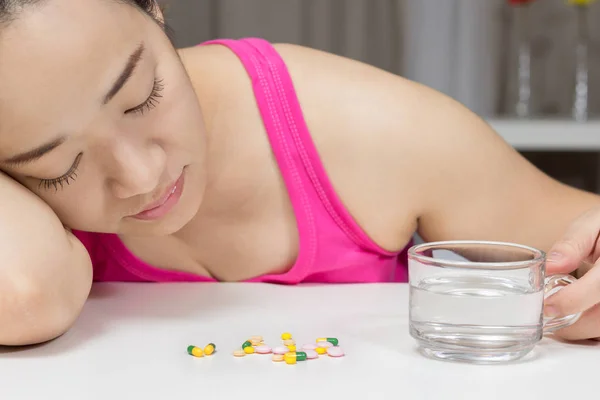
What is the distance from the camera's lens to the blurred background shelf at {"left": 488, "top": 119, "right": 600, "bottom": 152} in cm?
213

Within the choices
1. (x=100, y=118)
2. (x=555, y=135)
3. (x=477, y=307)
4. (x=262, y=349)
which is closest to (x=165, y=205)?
(x=100, y=118)

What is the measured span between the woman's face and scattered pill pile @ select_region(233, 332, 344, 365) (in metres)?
0.20

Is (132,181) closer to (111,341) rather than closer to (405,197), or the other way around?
(111,341)

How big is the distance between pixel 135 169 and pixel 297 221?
31 cm

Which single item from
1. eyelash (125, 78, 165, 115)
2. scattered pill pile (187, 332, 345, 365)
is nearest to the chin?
eyelash (125, 78, 165, 115)

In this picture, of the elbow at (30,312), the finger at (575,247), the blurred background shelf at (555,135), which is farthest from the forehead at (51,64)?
the blurred background shelf at (555,135)

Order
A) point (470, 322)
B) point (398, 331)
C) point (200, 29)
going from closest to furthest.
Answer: point (470, 322), point (398, 331), point (200, 29)

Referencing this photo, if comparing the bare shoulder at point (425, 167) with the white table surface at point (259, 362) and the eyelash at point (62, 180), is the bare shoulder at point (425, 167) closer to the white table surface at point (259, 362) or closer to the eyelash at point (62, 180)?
the white table surface at point (259, 362)

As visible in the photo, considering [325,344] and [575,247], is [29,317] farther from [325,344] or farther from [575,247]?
[575,247]

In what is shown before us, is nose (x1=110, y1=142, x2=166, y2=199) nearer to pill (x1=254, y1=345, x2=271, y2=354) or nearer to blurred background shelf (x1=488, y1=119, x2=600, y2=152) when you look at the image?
pill (x1=254, y1=345, x2=271, y2=354)

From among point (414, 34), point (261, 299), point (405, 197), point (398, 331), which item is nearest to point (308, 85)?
point (405, 197)

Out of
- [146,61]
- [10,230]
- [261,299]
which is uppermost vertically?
[146,61]

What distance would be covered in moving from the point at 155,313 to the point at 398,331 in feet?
0.82

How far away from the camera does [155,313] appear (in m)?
0.86
